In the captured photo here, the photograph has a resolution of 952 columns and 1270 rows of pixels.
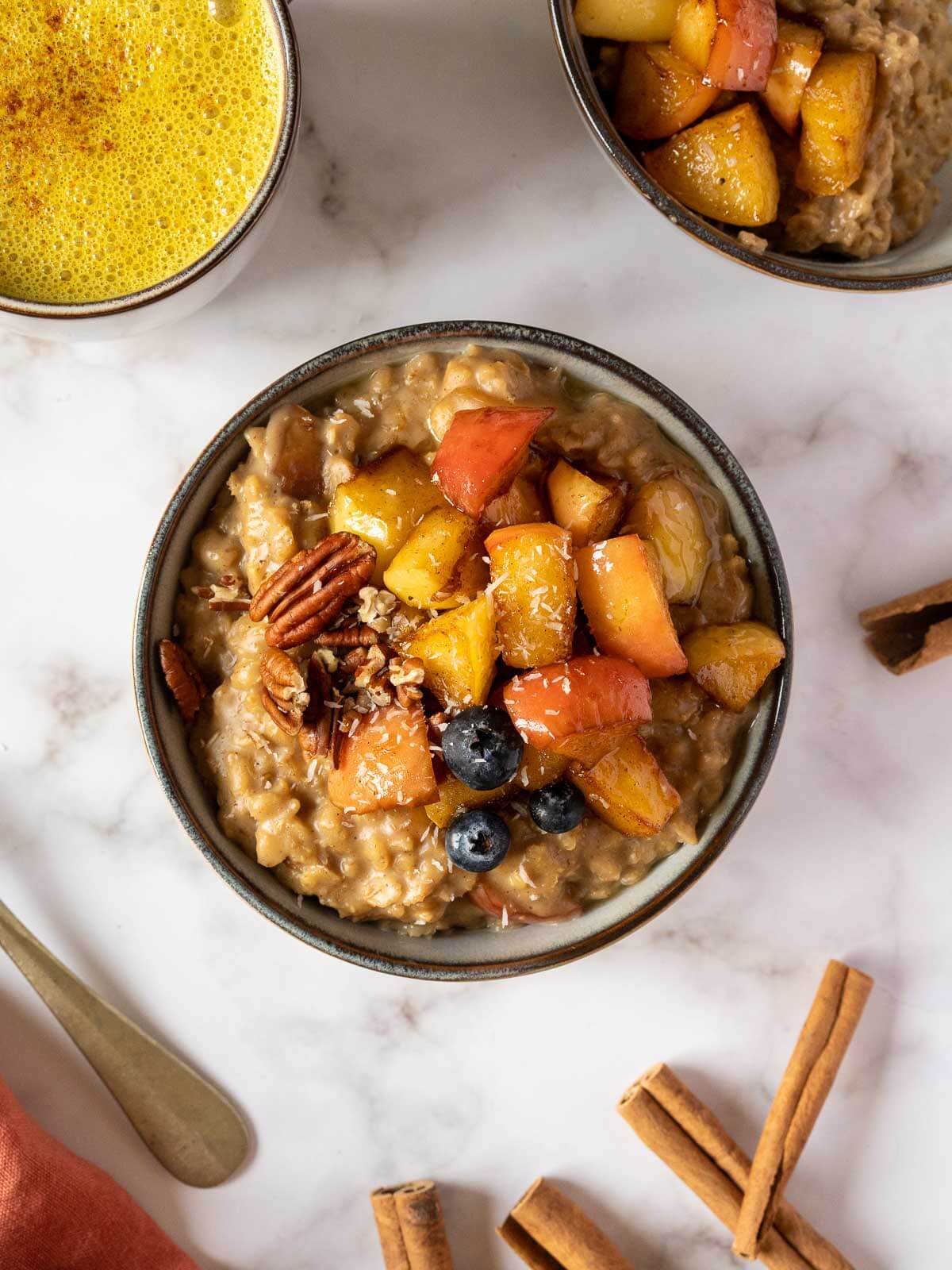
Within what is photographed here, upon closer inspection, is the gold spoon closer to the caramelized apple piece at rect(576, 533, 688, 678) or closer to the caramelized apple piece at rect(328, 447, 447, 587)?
the caramelized apple piece at rect(328, 447, 447, 587)

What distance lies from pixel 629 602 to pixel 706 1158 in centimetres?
129

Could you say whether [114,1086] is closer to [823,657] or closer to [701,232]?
[823,657]

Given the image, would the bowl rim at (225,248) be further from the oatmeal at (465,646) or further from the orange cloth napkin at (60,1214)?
the orange cloth napkin at (60,1214)

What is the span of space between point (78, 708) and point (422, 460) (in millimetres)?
Answer: 892

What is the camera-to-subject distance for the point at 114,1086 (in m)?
2.17

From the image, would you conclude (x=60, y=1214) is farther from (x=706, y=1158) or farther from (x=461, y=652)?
(x=461, y=652)

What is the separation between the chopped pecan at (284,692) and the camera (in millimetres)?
1651

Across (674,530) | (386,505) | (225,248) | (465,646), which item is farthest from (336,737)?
(225,248)

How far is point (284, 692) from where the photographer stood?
1.66 meters

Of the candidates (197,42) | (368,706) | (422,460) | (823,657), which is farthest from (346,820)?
(197,42)

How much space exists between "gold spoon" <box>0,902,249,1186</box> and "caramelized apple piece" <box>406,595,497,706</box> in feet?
3.41

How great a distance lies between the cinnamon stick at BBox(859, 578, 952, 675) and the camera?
7.06 feet

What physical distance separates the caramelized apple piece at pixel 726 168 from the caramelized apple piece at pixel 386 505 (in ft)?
Answer: 2.22

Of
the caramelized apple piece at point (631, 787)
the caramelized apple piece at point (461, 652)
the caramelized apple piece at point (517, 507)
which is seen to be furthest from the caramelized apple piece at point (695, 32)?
the caramelized apple piece at point (631, 787)
